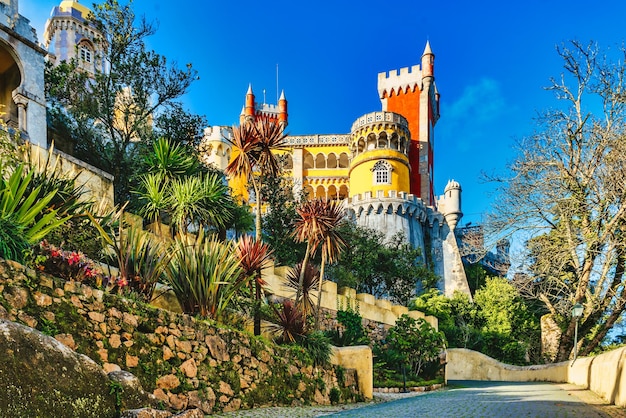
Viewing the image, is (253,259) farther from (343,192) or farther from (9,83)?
(343,192)

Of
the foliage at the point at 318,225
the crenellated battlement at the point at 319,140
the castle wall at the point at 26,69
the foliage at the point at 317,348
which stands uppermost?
the crenellated battlement at the point at 319,140

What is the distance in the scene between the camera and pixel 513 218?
14.9 metres

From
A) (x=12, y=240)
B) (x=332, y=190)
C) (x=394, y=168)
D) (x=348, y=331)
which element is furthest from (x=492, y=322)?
(x=12, y=240)

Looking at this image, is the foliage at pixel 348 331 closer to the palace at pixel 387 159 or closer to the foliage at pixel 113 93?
the foliage at pixel 113 93

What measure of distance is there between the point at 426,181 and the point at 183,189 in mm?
39748

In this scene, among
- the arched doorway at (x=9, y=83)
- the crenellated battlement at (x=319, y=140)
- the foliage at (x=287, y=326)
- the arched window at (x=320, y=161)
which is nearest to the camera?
the foliage at (x=287, y=326)

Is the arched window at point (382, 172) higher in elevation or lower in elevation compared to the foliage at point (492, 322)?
higher

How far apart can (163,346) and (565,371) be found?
46.9 ft

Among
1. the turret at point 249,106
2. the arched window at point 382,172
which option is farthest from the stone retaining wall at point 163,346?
the turret at point 249,106

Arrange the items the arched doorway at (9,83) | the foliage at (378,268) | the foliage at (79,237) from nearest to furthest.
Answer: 1. the foliage at (79,237)
2. the arched doorway at (9,83)
3. the foliage at (378,268)

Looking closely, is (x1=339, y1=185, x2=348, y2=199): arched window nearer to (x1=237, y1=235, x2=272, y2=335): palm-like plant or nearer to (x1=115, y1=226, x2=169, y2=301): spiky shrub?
(x1=237, y1=235, x2=272, y2=335): palm-like plant

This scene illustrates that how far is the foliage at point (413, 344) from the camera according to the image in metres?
Result: 17.2

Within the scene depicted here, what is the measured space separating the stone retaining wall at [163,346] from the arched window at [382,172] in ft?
114

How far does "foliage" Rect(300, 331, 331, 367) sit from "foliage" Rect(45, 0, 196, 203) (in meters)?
11.5
